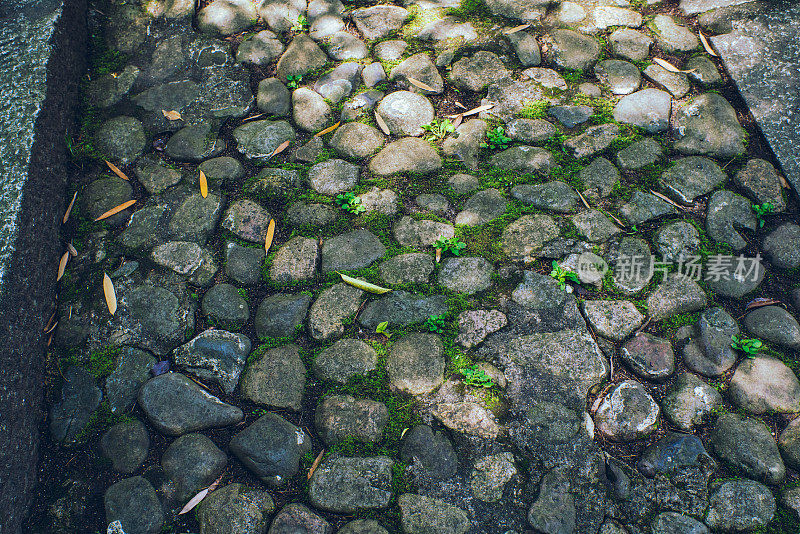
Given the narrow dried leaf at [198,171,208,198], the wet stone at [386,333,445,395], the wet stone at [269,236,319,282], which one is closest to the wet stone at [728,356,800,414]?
the wet stone at [386,333,445,395]

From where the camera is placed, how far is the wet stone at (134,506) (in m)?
1.83

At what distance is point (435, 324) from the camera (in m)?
2.22

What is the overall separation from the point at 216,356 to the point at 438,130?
177 centimetres

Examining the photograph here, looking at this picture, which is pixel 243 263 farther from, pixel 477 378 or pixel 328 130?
pixel 477 378

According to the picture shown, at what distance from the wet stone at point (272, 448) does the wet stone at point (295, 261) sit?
69cm

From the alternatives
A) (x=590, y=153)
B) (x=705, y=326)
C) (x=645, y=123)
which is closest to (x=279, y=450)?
(x=705, y=326)

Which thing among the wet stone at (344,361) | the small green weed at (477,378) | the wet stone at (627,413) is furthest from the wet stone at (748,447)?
the wet stone at (344,361)

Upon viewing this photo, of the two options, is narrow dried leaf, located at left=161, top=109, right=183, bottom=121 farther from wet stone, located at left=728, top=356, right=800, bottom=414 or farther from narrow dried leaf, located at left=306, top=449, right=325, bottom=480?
wet stone, located at left=728, top=356, right=800, bottom=414

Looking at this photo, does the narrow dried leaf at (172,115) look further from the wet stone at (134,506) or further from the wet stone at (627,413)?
the wet stone at (627,413)

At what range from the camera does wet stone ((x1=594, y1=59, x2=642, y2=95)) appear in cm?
305

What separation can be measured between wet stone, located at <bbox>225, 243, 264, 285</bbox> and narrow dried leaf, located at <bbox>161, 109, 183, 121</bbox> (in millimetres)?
1023

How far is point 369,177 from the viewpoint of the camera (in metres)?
2.75

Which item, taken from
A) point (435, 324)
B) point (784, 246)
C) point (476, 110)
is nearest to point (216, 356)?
point (435, 324)

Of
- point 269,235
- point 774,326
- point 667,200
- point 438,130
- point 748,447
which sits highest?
point 438,130
